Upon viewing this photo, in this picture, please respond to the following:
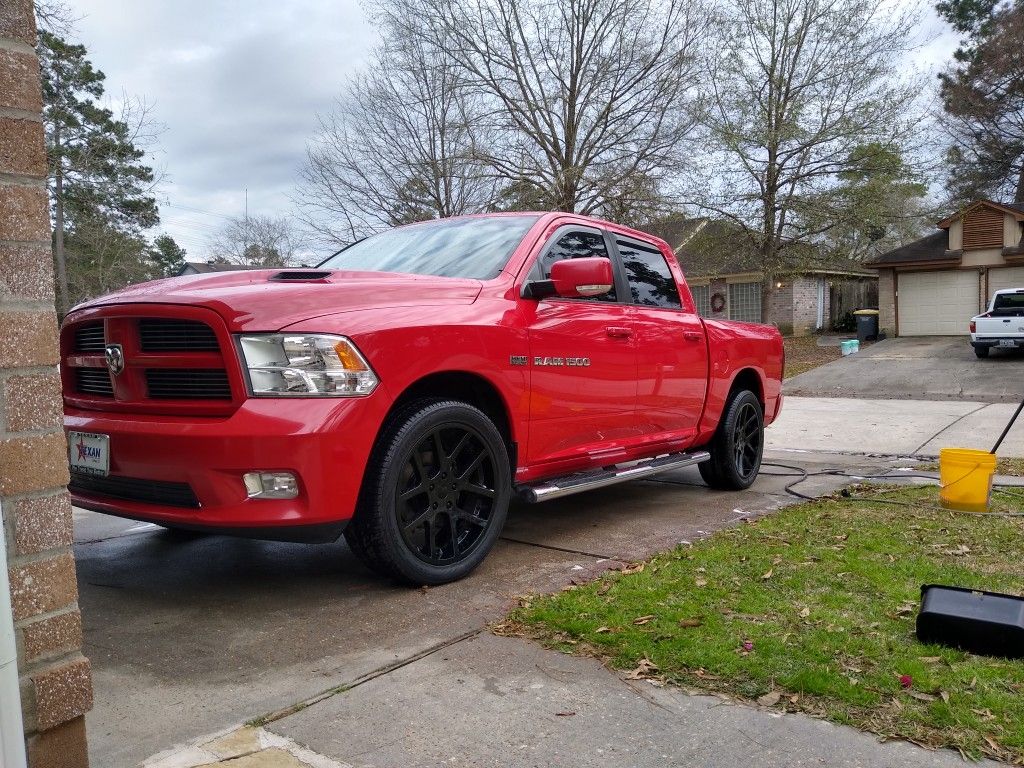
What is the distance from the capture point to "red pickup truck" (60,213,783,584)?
3.22 metres

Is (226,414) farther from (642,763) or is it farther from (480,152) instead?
(480,152)

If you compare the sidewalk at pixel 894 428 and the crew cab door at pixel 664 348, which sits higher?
the crew cab door at pixel 664 348

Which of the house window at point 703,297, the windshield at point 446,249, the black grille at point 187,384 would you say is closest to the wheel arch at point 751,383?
the windshield at point 446,249

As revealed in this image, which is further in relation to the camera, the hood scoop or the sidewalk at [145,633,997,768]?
the hood scoop

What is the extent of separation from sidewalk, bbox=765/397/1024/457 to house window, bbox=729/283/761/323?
1872cm

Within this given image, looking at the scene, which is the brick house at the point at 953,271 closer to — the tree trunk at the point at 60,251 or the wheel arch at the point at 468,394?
the tree trunk at the point at 60,251

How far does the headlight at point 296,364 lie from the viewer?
3225mm

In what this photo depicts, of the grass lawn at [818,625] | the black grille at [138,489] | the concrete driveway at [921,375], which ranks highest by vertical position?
the black grille at [138,489]

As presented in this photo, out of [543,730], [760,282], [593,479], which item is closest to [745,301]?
[760,282]

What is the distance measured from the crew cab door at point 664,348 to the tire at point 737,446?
22.1 inches

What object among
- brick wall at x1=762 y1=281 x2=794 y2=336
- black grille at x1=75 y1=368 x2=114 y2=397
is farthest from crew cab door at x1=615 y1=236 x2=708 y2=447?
brick wall at x1=762 y1=281 x2=794 y2=336

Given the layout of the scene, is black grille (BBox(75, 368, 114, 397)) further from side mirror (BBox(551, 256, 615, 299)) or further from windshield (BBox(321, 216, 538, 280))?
side mirror (BBox(551, 256, 615, 299))

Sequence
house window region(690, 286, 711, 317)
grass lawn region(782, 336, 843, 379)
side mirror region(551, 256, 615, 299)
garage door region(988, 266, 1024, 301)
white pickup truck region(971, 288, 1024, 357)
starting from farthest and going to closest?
house window region(690, 286, 711, 317) → garage door region(988, 266, 1024, 301) → grass lawn region(782, 336, 843, 379) → white pickup truck region(971, 288, 1024, 357) → side mirror region(551, 256, 615, 299)

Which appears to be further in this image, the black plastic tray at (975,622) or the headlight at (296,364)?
the headlight at (296,364)
